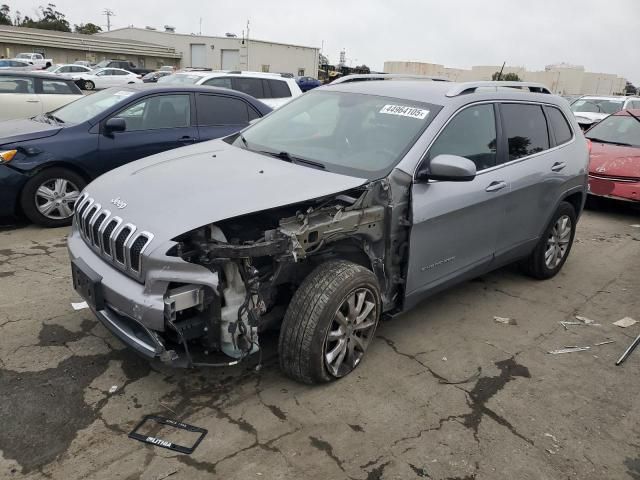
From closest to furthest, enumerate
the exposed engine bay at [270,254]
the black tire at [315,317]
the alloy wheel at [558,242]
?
the exposed engine bay at [270,254], the black tire at [315,317], the alloy wheel at [558,242]

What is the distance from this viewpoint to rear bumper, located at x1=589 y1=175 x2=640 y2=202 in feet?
24.0

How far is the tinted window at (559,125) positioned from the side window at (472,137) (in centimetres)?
105

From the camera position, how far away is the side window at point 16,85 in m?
9.03

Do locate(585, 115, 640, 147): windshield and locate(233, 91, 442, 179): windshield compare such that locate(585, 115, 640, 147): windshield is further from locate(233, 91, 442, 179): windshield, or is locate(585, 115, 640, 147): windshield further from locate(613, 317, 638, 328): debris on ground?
locate(233, 91, 442, 179): windshield

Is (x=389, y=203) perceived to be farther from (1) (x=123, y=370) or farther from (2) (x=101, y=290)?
(1) (x=123, y=370)

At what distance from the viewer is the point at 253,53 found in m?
53.2

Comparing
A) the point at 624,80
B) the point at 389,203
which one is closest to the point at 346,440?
the point at 389,203

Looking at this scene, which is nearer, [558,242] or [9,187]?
Answer: [558,242]

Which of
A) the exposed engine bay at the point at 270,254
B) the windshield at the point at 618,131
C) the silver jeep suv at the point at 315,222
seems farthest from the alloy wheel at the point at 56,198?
the windshield at the point at 618,131

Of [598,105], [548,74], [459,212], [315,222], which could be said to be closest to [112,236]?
[315,222]

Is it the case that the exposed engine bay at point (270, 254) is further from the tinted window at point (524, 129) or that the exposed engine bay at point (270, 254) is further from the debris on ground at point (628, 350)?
the debris on ground at point (628, 350)

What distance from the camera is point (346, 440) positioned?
2.69m

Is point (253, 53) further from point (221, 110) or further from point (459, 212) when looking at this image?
point (459, 212)

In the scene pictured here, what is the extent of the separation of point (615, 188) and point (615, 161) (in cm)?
43
